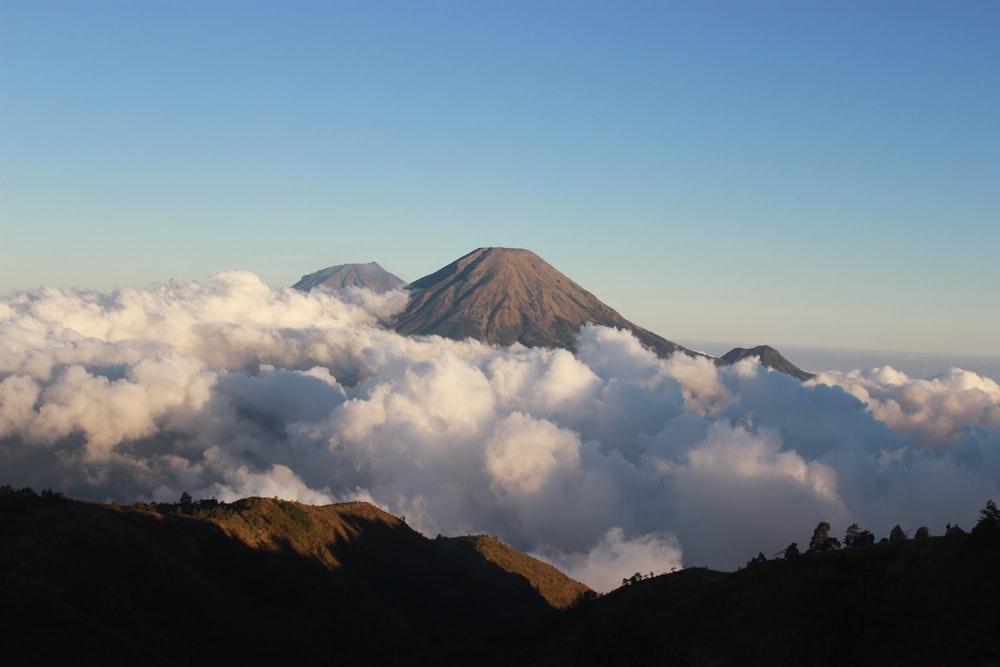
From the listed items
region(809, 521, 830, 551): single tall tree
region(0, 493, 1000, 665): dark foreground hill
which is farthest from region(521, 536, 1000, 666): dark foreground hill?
region(809, 521, 830, 551): single tall tree

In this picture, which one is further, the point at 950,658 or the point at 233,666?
the point at 233,666

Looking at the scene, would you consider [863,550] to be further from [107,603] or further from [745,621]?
[107,603]

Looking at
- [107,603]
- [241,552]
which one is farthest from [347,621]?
[107,603]

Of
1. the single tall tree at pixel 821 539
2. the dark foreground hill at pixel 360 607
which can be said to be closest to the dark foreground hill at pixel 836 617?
the dark foreground hill at pixel 360 607

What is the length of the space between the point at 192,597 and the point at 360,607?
145 ft

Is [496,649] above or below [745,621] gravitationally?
below

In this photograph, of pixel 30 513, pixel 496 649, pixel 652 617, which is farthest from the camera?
pixel 30 513

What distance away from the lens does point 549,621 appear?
165 metres

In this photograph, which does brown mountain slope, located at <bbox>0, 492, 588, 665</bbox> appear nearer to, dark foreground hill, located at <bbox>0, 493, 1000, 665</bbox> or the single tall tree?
dark foreground hill, located at <bbox>0, 493, 1000, 665</bbox>

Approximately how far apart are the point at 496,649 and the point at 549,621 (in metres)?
23.6

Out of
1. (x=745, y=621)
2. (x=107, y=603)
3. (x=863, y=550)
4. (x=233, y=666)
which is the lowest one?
(x=233, y=666)

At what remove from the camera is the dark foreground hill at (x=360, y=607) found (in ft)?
233

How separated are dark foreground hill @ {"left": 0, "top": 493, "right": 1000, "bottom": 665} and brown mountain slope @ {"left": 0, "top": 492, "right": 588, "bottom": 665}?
1.28ft

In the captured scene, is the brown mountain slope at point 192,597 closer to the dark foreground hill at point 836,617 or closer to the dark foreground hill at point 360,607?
the dark foreground hill at point 360,607
